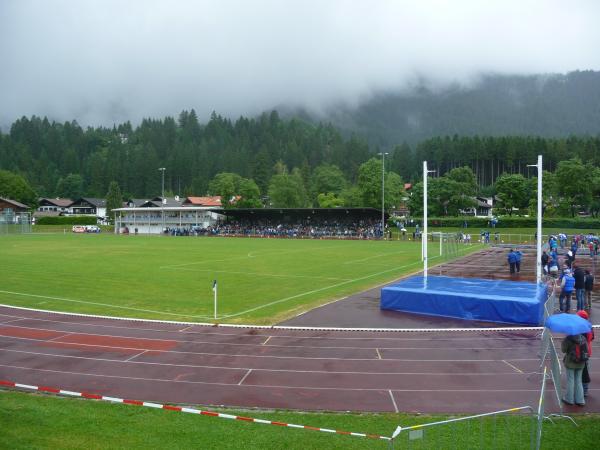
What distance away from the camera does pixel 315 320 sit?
53.3ft

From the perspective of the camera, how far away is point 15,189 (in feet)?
397

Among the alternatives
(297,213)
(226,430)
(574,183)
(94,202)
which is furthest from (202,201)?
(226,430)

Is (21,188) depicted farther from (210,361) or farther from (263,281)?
(210,361)

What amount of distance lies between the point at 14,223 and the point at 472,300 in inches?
3445

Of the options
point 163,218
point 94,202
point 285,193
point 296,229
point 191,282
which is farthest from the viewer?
point 94,202

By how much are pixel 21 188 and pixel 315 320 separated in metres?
126

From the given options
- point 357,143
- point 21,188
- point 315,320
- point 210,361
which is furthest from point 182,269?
point 357,143

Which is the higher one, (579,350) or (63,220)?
(63,220)

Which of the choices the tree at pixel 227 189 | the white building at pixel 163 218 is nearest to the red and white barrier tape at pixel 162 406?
the white building at pixel 163 218

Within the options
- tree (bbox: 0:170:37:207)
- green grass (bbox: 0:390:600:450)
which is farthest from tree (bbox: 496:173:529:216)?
tree (bbox: 0:170:37:207)

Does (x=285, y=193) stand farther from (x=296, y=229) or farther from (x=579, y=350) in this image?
(x=579, y=350)

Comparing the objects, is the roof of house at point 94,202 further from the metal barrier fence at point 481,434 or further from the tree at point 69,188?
the metal barrier fence at point 481,434

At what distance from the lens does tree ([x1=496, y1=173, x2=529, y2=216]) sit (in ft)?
285

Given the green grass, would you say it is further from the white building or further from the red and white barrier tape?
the white building
